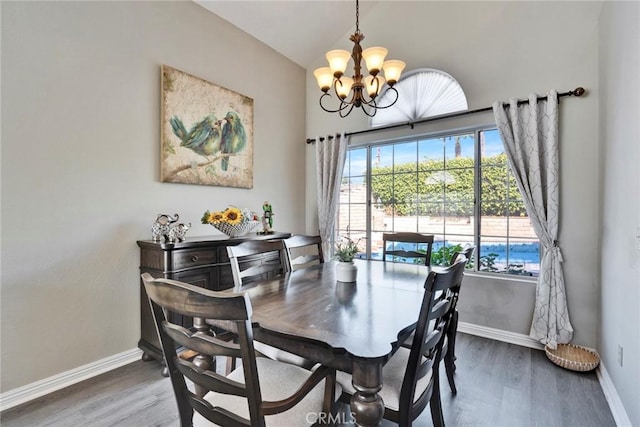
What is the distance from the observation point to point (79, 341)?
2.28 meters

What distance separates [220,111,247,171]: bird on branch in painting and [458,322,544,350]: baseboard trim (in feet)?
9.93

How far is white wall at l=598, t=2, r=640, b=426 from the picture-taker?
1.65 metres

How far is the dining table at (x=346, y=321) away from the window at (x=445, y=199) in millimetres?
1579

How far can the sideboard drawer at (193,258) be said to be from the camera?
241cm

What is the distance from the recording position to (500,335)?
291cm

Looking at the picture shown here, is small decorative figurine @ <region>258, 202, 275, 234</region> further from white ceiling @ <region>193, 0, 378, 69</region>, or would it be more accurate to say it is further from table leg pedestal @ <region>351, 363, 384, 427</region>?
table leg pedestal @ <region>351, 363, 384, 427</region>

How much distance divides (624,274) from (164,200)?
3457 mm

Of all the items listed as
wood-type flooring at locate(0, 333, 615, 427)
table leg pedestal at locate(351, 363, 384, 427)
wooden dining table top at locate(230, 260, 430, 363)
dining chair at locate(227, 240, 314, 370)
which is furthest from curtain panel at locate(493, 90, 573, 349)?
table leg pedestal at locate(351, 363, 384, 427)

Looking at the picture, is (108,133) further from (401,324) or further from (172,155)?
(401,324)

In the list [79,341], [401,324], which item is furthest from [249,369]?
[79,341]

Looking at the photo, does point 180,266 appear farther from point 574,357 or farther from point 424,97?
point 574,357

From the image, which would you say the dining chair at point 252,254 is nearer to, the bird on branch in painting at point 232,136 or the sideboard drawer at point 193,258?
the sideboard drawer at point 193,258

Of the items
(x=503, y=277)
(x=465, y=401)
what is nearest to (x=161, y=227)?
(x=465, y=401)

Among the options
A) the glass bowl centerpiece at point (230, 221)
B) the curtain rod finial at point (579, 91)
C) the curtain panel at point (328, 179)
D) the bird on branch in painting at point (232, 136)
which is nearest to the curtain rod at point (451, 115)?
the curtain rod finial at point (579, 91)
